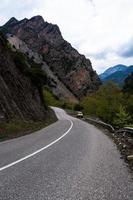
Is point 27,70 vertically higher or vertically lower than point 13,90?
higher

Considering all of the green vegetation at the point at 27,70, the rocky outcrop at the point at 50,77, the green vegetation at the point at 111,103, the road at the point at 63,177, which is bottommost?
the road at the point at 63,177

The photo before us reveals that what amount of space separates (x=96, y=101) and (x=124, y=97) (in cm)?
724

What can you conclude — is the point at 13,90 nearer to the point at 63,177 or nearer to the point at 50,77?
the point at 63,177

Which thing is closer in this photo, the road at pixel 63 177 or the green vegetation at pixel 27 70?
the road at pixel 63 177

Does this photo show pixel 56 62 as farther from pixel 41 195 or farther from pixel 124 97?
pixel 41 195

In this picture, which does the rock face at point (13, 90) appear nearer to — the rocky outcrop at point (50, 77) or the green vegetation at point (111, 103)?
the green vegetation at point (111, 103)

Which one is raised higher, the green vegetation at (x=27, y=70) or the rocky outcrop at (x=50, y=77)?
the rocky outcrop at (x=50, y=77)

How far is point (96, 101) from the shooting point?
91.6 m

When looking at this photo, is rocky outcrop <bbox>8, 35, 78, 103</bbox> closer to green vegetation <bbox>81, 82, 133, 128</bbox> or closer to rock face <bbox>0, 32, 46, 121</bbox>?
green vegetation <bbox>81, 82, 133, 128</bbox>

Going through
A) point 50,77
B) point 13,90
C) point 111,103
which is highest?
point 50,77

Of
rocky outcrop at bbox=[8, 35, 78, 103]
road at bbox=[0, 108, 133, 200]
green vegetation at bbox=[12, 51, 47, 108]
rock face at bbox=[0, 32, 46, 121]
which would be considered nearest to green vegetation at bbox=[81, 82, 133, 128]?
green vegetation at bbox=[12, 51, 47, 108]

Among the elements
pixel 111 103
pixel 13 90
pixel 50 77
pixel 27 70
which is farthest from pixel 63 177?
pixel 50 77

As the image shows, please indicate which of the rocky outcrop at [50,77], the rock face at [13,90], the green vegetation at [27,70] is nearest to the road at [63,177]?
the rock face at [13,90]

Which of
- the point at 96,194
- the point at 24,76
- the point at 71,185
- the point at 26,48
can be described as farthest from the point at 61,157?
the point at 26,48
